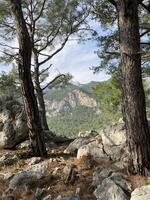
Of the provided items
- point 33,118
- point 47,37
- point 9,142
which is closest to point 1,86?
point 47,37

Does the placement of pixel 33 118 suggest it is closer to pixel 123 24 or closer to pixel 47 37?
pixel 123 24

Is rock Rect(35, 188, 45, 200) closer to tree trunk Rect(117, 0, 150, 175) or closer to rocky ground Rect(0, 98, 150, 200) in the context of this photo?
rocky ground Rect(0, 98, 150, 200)

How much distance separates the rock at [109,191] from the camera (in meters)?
8.00

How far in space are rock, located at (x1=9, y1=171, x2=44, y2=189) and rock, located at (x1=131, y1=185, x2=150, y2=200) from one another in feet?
9.30

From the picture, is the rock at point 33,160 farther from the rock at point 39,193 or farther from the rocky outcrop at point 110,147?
the rock at point 39,193

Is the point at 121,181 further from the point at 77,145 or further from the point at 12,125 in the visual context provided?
the point at 12,125

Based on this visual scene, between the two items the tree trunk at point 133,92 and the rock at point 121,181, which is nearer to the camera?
the rock at point 121,181

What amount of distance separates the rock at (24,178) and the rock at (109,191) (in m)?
1.86

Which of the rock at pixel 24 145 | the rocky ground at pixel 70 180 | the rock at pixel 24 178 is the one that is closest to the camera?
the rocky ground at pixel 70 180

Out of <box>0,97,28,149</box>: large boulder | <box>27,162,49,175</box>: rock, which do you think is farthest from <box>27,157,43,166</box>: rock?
<box>0,97,28,149</box>: large boulder

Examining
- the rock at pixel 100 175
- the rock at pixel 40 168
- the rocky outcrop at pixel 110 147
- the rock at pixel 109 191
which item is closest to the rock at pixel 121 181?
the rock at pixel 109 191

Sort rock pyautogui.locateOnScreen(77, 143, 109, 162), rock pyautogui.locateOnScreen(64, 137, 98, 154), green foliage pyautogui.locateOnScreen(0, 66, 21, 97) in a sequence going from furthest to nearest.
→ green foliage pyautogui.locateOnScreen(0, 66, 21, 97) < rock pyautogui.locateOnScreen(64, 137, 98, 154) < rock pyautogui.locateOnScreen(77, 143, 109, 162)

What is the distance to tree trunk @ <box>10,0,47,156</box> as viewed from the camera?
11.8 meters

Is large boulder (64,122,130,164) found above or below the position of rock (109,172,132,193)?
above
